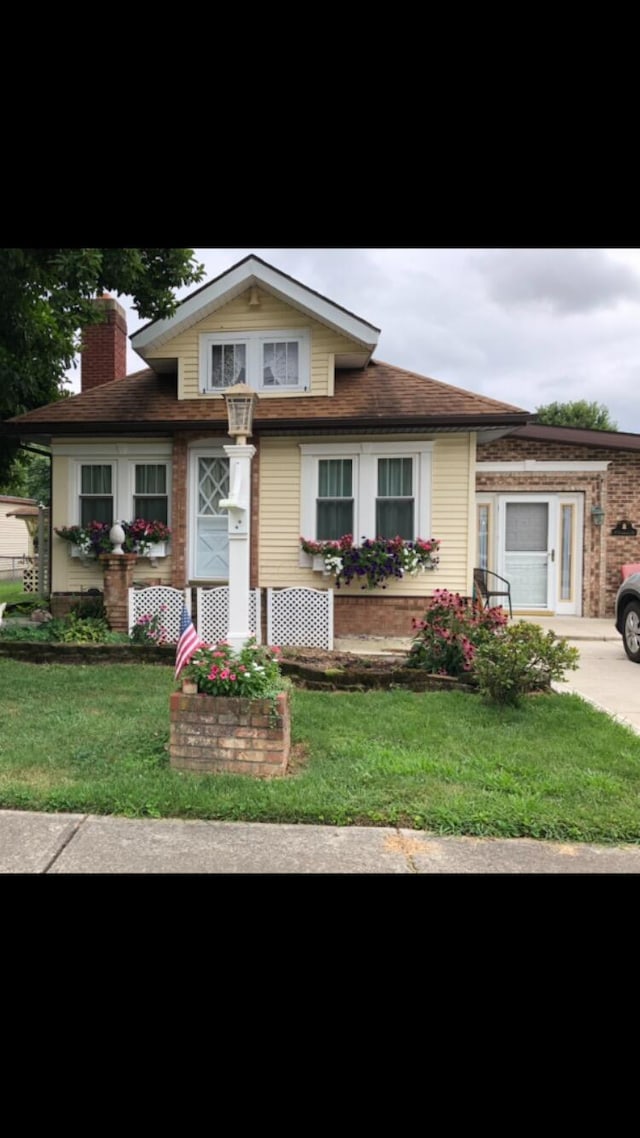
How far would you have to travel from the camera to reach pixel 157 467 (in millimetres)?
9703

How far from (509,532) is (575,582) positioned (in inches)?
58.6

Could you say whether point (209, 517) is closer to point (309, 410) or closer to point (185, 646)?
point (309, 410)

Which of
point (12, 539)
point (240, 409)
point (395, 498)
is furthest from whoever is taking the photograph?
point (12, 539)

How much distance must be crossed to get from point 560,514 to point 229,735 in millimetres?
9028

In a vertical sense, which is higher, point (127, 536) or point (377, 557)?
point (127, 536)

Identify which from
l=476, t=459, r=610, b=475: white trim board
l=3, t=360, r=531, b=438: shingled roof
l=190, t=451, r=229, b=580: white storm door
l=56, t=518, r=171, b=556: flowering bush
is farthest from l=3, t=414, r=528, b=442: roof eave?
l=476, t=459, r=610, b=475: white trim board

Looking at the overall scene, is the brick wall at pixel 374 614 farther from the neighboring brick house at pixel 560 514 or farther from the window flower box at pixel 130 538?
the neighboring brick house at pixel 560 514

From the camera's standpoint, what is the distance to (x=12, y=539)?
91.7 feet

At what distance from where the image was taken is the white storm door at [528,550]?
11.3m

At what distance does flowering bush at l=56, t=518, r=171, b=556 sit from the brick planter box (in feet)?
19.1

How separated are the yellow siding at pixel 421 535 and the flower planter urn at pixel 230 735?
207 inches

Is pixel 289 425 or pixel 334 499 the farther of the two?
pixel 334 499

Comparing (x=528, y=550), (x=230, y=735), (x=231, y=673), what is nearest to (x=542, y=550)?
(x=528, y=550)
